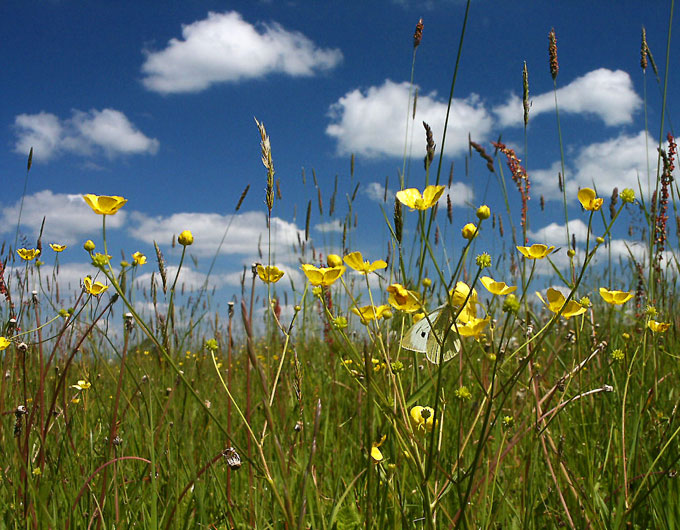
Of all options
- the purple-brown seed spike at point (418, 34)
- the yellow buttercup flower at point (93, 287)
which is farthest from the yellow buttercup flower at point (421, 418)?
the purple-brown seed spike at point (418, 34)

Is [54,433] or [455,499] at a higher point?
[54,433]

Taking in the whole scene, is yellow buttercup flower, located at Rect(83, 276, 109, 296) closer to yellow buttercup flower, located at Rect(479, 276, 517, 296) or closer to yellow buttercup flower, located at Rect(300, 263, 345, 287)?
yellow buttercup flower, located at Rect(300, 263, 345, 287)

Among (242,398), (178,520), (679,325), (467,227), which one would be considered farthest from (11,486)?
(679,325)

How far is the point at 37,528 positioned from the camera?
1.20 meters

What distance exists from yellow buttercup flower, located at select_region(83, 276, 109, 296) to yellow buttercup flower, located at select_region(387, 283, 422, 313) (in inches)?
38.7

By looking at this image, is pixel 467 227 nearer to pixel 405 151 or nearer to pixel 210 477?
pixel 405 151

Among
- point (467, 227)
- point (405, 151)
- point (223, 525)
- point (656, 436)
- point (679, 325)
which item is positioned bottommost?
point (223, 525)

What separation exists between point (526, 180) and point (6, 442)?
7.63 feet

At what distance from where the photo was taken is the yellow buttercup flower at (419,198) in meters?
0.93

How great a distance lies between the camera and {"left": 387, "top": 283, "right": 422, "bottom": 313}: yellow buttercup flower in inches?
35.4

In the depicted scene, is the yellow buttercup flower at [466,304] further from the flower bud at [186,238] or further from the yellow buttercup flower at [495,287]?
the flower bud at [186,238]

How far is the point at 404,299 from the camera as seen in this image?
0.93 metres

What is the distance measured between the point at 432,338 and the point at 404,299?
180mm

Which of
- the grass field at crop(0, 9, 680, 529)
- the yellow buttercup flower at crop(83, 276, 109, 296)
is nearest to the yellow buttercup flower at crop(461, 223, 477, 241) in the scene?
the grass field at crop(0, 9, 680, 529)
